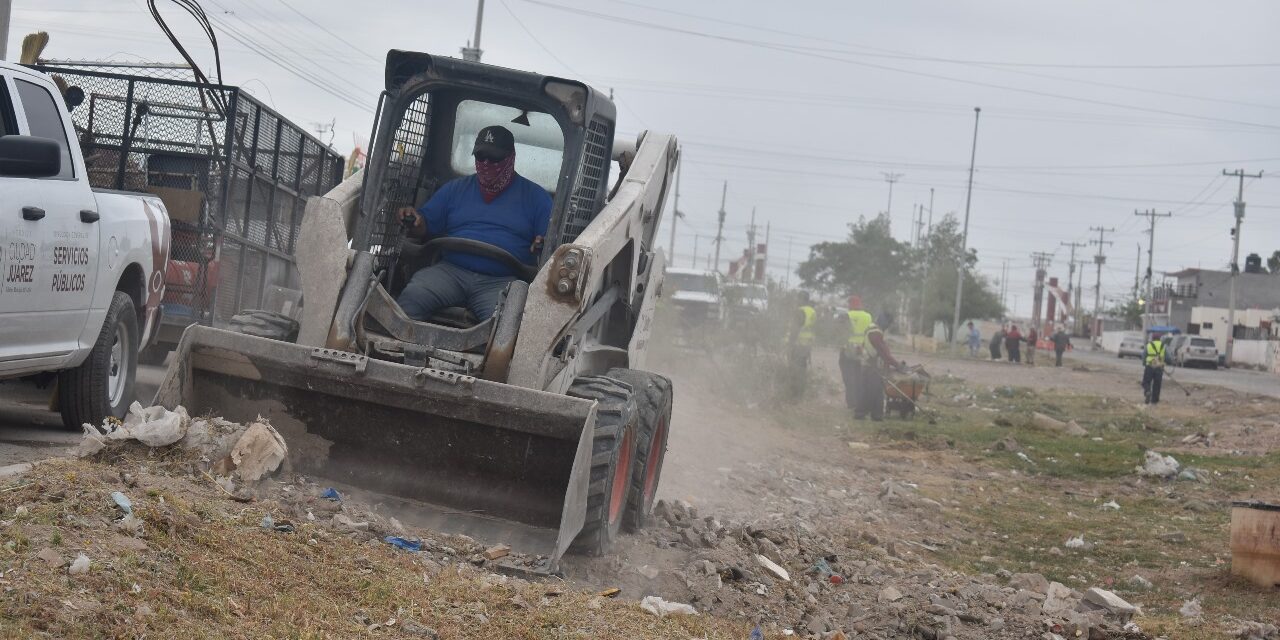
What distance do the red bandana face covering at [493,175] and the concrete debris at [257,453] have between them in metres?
1.99

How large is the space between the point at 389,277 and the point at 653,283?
204 centimetres

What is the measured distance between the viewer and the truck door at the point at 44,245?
21.7 feet

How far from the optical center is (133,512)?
476 centimetres

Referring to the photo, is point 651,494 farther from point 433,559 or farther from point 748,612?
point 433,559

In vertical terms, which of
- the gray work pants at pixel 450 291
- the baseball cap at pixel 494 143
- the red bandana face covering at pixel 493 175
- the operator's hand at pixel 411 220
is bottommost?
the gray work pants at pixel 450 291

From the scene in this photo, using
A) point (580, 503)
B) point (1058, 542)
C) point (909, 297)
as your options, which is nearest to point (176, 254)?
point (580, 503)

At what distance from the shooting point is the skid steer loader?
6.18 metres

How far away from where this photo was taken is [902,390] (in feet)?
65.1

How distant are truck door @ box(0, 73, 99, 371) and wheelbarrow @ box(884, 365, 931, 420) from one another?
14.1m

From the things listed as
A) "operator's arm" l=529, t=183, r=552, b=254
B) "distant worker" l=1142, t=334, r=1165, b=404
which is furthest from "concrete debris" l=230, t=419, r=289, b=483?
"distant worker" l=1142, t=334, r=1165, b=404

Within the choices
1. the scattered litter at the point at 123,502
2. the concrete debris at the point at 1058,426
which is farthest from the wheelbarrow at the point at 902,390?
the scattered litter at the point at 123,502

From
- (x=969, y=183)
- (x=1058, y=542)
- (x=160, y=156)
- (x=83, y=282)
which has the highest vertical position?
(x=969, y=183)

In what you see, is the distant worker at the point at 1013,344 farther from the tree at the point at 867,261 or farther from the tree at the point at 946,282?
the tree at the point at 867,261

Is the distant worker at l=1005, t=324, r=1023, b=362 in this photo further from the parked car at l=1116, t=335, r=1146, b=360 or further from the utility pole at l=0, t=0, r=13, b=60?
the utility pole at l=0, t=0, r=13, b=60
